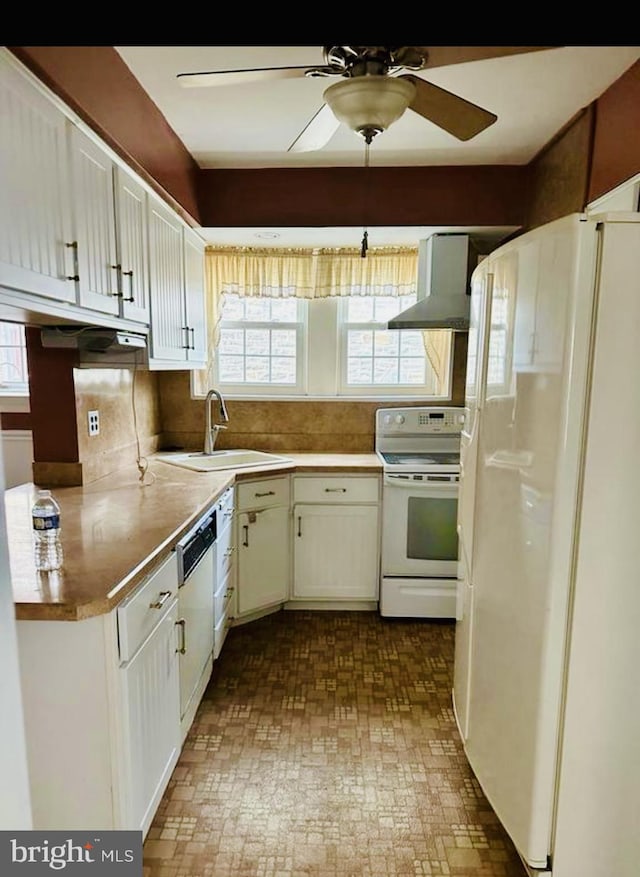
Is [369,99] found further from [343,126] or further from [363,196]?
[363,196]

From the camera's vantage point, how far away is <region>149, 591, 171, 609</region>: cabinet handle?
1.58m

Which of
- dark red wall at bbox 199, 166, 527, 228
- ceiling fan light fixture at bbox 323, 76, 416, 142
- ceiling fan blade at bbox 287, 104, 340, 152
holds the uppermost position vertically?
dark red wall at bbox 199, 166, 527, 228

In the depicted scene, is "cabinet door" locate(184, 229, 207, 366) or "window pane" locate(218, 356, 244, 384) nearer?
"cabinet door" locate(184, 229, 207, 366)

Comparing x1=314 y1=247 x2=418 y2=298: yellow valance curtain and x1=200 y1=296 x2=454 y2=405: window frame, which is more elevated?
x1=314 y1=247 x2=418 y2=298: yellow valance curtain

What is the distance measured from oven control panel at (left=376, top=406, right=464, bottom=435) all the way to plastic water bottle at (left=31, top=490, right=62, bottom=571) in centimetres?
234

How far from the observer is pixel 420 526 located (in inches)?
120

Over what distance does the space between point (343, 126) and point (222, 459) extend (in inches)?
77.8

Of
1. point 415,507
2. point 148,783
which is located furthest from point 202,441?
point 148,783

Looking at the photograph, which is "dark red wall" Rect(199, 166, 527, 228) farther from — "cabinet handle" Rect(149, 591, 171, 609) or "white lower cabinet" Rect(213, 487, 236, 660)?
"cabinet handle" Rect(149, 591, 171, 609)

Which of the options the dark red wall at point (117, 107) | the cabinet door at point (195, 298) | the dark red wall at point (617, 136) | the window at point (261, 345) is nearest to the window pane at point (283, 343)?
the window at point (261, 345)

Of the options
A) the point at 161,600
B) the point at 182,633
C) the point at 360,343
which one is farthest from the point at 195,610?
the point at 360,343

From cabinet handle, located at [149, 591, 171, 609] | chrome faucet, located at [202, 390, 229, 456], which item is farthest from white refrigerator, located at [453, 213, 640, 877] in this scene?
chrome faucet, located at [202, 390, 229, 456]

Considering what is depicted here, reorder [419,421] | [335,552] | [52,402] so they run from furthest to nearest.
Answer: [419,421], [335,552], [52,402]

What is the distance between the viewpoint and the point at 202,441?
3688mm
